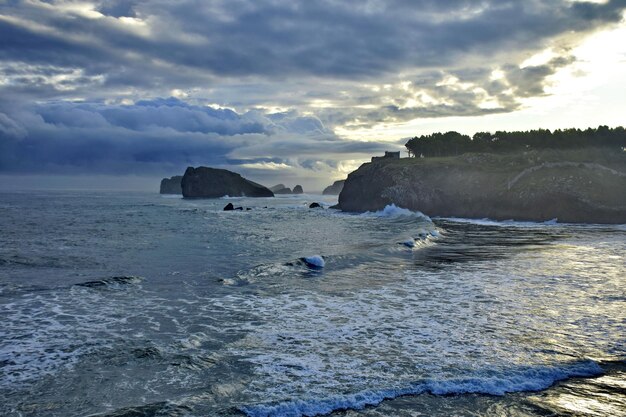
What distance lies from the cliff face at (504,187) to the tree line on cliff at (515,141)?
15.3 m

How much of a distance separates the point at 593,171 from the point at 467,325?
71.1 m

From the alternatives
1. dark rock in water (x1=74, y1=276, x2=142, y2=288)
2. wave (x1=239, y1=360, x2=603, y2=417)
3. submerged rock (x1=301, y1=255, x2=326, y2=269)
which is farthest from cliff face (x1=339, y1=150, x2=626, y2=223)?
dark rock in water (x1=74, y1=276, x2=142, y2=288)

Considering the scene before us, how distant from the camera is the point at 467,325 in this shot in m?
11.6

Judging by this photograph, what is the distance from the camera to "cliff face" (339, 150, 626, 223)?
62.6m

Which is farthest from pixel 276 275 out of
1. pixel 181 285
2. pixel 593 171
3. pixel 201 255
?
pixel 593 171

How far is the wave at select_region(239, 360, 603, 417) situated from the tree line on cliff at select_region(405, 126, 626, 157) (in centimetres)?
10809

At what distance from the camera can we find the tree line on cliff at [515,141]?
98875 mm

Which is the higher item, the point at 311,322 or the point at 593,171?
the point at 593,171

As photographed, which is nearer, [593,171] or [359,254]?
[359,254]

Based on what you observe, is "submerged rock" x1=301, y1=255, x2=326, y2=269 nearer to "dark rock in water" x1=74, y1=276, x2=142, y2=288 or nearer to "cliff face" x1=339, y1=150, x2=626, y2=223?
"dark rock in water" x1=74, y1=276, x2=142, y2=288

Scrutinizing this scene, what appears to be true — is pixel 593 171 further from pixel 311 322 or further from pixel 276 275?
pixel 311 322

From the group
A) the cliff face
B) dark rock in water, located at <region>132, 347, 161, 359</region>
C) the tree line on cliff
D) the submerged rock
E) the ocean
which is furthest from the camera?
the tree line on cliff

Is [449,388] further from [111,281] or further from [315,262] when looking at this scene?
[315,262]

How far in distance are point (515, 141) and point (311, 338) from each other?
4516 inches
